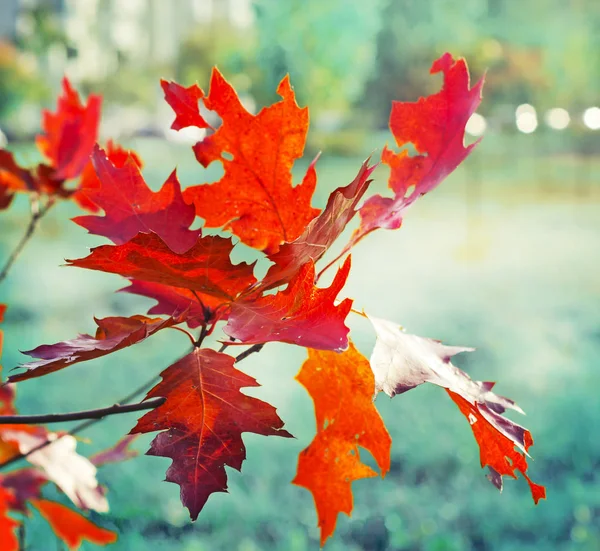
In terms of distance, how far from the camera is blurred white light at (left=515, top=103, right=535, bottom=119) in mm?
7818

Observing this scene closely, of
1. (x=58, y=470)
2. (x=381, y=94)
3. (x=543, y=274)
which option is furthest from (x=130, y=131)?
(x=58, y=470)

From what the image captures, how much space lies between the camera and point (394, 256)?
445 centimetres

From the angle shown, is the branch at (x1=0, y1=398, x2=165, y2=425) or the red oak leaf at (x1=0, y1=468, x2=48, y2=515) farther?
the red oak leaf at (x1=0, y1=468, x2=48, y2=515)

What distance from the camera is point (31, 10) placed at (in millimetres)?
6738

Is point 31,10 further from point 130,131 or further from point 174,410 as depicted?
point 174,410

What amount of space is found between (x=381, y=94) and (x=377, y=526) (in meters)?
7.50

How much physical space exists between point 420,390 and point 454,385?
2.34m

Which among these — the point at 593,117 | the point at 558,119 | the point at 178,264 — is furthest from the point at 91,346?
the point at 558,119

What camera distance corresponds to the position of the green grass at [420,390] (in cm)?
167

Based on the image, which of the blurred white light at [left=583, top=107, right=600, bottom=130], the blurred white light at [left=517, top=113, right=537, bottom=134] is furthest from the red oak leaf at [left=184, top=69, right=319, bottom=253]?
the blurred white light at [left=517, top=113, right=537, bottom=134]

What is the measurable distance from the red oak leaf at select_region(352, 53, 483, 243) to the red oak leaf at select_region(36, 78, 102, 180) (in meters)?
0.34

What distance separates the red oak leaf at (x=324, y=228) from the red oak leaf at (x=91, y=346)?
43 millimetres

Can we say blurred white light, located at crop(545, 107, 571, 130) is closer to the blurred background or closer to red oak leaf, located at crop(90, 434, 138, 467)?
the blurred background

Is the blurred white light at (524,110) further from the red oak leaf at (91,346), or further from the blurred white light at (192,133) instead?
the red oak leaf at (91,346)
